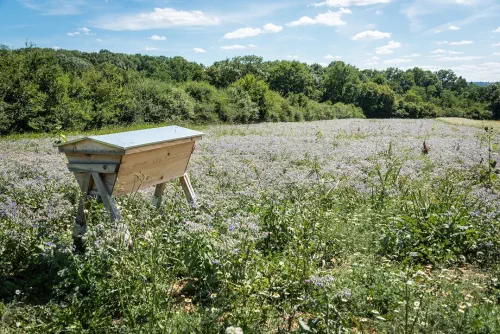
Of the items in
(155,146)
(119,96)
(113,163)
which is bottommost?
(113,163)

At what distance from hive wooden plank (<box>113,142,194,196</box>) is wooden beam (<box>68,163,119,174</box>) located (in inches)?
4.7

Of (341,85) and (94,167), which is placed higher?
(341,85)

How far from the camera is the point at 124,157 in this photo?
521 centimetres

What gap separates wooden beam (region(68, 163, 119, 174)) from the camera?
516 centimetres

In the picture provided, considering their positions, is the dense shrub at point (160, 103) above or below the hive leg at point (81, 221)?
above

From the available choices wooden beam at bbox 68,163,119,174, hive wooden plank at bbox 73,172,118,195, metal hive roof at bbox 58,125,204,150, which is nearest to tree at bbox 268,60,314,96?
metal hive roof at bbox 58,125,204,150

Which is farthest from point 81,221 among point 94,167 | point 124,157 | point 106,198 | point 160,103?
point 160,103

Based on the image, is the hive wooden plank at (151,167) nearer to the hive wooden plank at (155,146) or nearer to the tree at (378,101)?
the hive wooden plank at (155,146)

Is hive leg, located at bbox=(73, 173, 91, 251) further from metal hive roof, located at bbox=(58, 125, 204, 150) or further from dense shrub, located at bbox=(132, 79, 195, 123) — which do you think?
dense shrub, located at bbox=(132, 79, 195, 123)

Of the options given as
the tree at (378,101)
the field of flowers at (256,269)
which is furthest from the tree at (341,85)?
the field of flowers at (256,269)

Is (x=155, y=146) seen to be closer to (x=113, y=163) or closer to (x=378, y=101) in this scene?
(x=113, y=163)

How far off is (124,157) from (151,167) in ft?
2.58

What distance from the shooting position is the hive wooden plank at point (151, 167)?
540 cm

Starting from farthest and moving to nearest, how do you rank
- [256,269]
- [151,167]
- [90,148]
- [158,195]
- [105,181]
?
[158,195]
[151,167]
[105,181]
[90,148]
[256,269]
